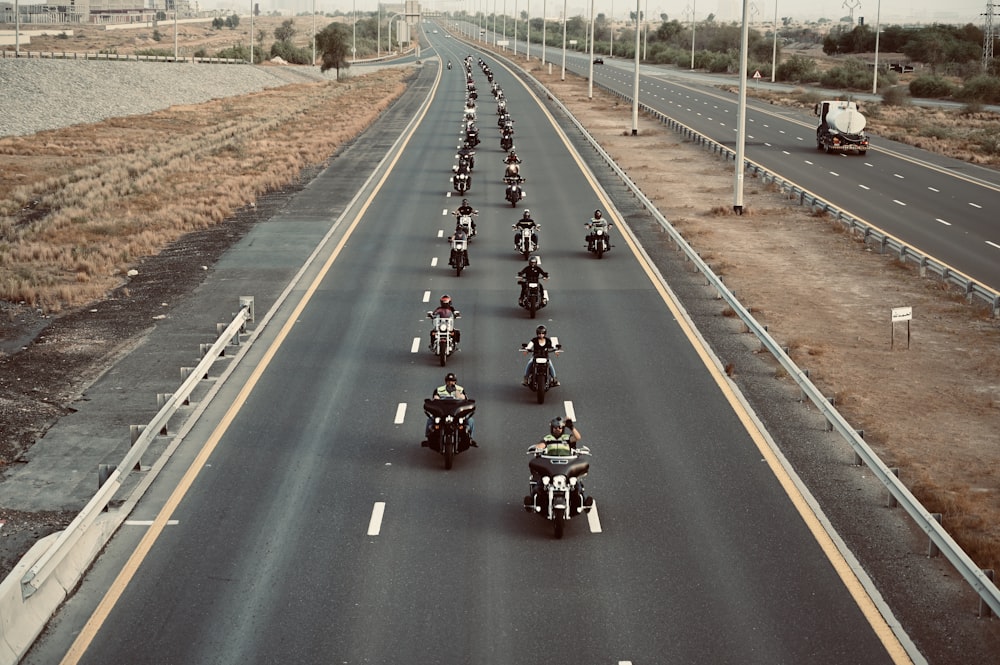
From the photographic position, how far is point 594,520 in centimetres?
1692

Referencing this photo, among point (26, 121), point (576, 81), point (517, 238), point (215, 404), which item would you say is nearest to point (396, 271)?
point (517, 238)

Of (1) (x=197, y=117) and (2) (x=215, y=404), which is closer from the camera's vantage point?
(2) (x=215, y=404)

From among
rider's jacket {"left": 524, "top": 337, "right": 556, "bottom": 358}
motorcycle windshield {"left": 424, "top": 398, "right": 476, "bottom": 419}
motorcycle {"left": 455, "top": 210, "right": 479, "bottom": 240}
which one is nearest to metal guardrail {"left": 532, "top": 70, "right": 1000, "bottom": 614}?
rider's jacket {"left": 524, "top": 337, "right": 556, "bottom": 358}

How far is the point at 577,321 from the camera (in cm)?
2909

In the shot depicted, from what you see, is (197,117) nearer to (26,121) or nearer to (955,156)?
(26,121)

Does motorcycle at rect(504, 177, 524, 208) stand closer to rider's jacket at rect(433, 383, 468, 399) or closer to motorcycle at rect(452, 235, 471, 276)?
motorcycle at rect(452, 235, 471, 276)

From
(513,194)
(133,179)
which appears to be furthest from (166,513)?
(133,179)

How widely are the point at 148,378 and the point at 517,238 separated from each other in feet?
50.4

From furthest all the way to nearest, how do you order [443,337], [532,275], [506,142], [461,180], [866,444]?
[506,142], [461,180], [532,275], [443,337], [866,444]

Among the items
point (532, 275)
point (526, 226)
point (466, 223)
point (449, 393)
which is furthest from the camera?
point (466, 223)

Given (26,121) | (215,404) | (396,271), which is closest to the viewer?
(215,404)

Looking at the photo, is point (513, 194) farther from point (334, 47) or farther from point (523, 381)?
point (334, 47)

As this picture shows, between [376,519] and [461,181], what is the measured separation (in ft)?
116

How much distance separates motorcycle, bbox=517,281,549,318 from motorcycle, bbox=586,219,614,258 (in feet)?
25.7
